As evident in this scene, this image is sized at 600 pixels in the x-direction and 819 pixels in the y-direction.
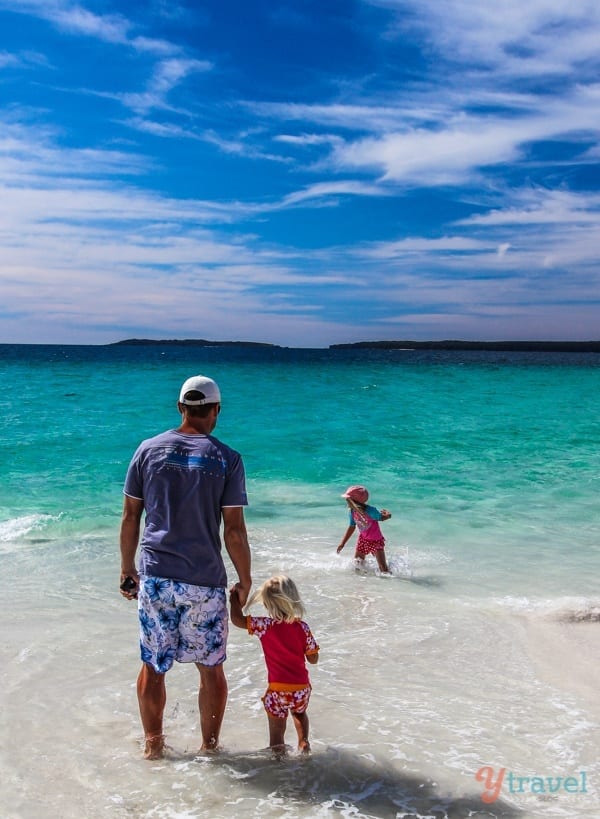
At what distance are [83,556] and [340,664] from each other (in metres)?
4.38

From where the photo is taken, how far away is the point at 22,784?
3.97 metres

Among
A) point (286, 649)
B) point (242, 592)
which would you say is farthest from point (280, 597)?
point (286, 649)

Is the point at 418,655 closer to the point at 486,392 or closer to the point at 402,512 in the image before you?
the point at 402,512

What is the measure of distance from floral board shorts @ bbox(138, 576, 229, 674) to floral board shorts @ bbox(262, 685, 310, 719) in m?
0.47

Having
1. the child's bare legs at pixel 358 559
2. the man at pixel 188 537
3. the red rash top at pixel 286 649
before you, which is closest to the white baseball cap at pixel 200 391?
the man at pixel 188 537

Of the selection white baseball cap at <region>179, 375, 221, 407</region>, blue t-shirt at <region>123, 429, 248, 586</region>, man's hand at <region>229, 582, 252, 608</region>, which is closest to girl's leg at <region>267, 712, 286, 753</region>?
man's hand at <region>229, 582, 252, 608</region>

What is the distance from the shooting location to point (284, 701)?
4141 millimetres

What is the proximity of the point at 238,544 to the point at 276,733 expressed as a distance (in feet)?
3.92

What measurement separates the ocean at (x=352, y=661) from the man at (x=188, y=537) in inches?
30.5

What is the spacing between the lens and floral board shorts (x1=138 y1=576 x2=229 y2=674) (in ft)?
12.6

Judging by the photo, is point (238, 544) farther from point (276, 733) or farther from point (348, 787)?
point (348, 787)

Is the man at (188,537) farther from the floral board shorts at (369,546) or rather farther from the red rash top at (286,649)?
the floral board shorts at (369,546)

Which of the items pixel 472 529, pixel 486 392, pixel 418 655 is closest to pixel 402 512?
pixel 472 529

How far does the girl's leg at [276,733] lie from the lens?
420 centimetres
